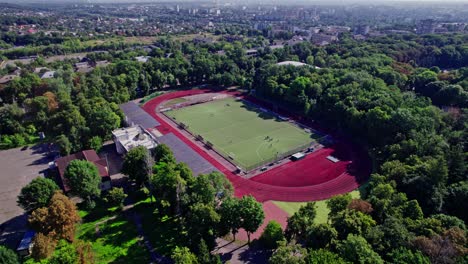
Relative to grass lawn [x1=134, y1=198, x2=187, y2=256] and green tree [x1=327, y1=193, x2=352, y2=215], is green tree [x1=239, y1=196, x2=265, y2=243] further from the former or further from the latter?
green tree [x1=327, y1=193, x2=352, y2=215]

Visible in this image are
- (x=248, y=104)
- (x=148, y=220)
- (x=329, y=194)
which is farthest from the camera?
(x=248, y=104)

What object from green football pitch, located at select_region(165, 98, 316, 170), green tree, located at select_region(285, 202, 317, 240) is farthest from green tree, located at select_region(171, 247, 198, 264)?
green football pitch, located at select_region(165, 98, 316, 170)

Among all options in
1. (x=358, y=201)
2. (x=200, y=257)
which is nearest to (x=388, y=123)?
(x=358, y=201)

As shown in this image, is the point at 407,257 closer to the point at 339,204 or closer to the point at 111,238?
the point at 339,204

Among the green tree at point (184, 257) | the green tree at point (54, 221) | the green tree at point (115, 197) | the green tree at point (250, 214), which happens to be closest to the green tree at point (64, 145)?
the green tree at point (115, 197)

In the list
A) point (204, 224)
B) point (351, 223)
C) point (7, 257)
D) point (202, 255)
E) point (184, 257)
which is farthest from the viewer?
point (204, 224)

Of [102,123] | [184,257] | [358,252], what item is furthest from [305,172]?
[102,123]

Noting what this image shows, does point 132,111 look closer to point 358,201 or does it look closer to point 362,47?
point 358,201

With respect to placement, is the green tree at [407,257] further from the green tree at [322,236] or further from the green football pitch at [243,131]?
the green football pitch at [243,131]
